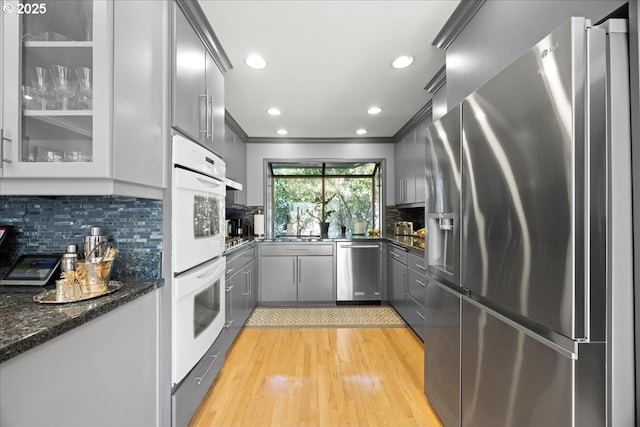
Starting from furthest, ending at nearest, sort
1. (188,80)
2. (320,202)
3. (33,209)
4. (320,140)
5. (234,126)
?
(320,202) < (320,140) < (234,126) < (188,80) < (33,209)

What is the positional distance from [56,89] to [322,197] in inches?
152

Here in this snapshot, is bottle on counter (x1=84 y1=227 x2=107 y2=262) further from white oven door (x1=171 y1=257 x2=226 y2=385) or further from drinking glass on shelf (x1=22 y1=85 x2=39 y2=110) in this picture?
drinking glass on shelf (x1=22 y1=85 x2=39 y2=110)

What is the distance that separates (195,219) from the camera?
1.70 meters

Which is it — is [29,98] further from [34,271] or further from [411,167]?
[411,167]

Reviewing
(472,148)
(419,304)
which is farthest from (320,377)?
(472,148)

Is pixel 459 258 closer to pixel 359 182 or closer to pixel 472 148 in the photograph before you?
pixel 472 148

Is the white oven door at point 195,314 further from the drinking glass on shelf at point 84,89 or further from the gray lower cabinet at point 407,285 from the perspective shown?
the gray lower cabinet at point 407,285

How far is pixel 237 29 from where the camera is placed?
1.85 meters

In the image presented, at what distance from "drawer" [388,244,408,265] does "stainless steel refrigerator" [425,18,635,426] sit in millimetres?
1954

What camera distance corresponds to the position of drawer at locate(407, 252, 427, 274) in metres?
2.75

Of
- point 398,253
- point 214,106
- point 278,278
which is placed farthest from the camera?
point 278,278

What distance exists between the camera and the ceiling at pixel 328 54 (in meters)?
1.67

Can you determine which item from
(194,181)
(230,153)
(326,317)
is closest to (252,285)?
(326,317)

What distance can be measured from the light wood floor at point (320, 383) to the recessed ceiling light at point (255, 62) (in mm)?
2387
